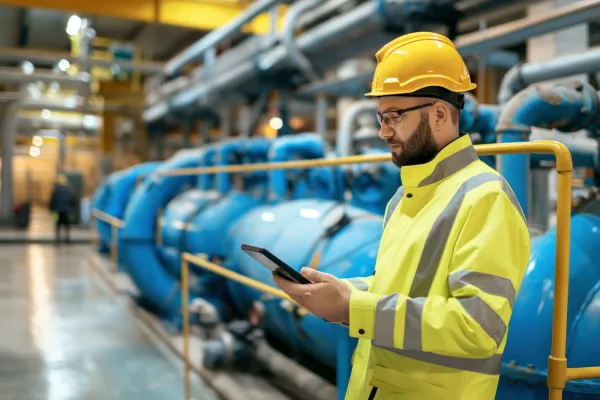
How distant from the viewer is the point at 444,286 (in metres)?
1.28

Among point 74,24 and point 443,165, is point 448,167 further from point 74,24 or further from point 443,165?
point 74,24

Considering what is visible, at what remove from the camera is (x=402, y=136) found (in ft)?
4.50

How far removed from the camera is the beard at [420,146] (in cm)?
136

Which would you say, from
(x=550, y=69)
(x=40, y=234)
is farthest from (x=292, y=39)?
(x=40, y=234)

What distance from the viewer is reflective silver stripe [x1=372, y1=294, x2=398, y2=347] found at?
4.04ft

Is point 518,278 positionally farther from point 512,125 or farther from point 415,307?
point 512,125

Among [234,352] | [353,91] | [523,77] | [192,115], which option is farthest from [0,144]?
[523,77]

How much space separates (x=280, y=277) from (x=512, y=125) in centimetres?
140

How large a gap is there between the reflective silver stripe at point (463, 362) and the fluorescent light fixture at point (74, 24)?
10357 millimetres

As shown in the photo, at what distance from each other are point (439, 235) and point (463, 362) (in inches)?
10.8

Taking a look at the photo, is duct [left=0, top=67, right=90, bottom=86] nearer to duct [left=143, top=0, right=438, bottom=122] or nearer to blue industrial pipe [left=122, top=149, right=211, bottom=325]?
duct [left=143, top=0, right=438, bottom=122]

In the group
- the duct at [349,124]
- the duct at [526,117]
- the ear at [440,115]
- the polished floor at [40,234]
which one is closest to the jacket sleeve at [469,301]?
the ear at [440,115]

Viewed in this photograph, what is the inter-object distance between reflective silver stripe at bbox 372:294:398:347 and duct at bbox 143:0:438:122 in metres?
3.20

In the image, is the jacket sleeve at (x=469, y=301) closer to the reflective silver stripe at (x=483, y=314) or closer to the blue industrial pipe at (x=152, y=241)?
the reflective silver stripe at (x=483, y=314)
